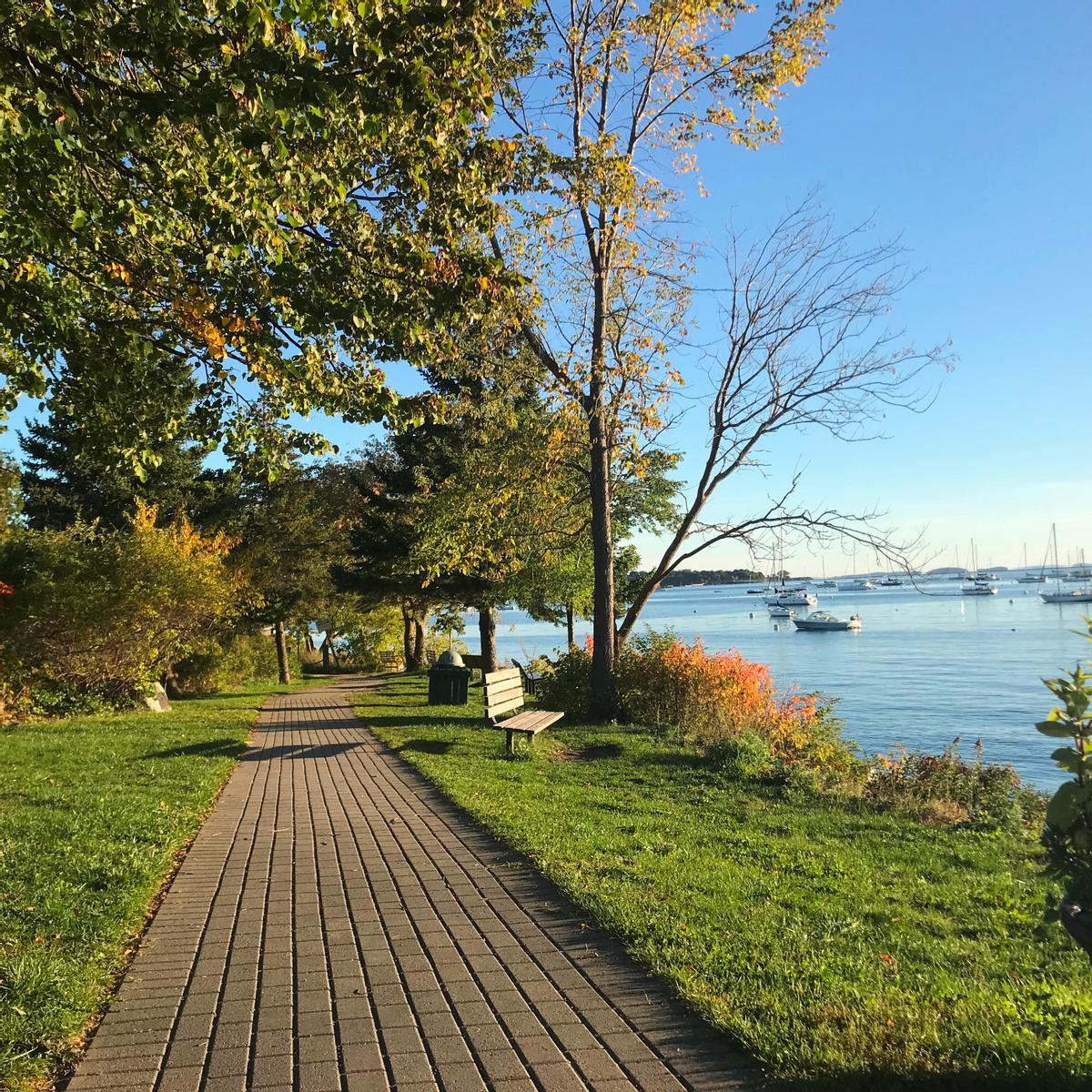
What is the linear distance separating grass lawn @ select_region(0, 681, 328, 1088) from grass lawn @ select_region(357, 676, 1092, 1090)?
8.33ft

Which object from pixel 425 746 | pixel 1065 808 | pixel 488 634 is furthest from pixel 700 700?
pixel 488 634

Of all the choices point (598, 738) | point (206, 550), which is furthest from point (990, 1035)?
→ point (206, 550)

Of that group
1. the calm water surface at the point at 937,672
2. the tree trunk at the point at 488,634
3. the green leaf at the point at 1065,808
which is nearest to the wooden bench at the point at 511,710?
the calm water surface at the point at 937,672

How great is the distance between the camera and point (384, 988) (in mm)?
4020

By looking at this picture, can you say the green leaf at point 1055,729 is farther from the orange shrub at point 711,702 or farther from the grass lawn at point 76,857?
the orange shrub at point 711,702

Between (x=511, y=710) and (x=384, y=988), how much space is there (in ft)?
29.8

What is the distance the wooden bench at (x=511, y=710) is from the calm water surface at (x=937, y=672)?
7622mm

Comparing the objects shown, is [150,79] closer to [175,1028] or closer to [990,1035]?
[175,1028]

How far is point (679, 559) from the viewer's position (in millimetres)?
15406

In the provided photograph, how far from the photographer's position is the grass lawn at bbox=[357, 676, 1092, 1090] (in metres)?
3.30

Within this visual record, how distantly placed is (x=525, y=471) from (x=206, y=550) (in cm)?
1153

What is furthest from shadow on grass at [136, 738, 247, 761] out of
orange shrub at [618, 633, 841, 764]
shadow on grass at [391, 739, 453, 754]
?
orange shrub at [618, 633, 841, 764]

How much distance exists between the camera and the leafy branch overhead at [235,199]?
4.38 metres

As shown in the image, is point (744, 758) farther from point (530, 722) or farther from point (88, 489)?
point (88, 489)
